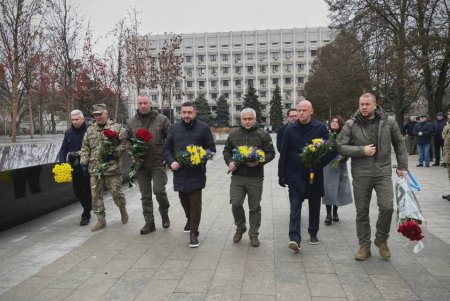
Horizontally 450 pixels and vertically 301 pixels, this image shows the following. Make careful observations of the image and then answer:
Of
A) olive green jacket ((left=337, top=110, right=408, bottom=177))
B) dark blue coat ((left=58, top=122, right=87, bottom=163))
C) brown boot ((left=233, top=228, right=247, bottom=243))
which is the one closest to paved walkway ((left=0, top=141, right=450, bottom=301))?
brown boot ((left=233, top=228, right=247, bottom=243))

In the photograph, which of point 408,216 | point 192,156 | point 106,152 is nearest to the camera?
point 408,216

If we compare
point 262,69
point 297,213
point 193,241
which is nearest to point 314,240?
point 297,213

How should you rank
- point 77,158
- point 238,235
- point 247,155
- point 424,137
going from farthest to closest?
point 424,137 < point 77,158 < point 238,235 < point 247,155

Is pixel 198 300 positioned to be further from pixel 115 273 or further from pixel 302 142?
pixel 302 142

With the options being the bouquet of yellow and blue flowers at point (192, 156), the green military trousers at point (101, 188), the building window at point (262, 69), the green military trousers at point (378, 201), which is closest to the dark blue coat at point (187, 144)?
the bouquet of yellow and blue flowers at point (192, 156)

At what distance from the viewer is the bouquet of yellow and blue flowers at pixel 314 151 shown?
16.2 ft

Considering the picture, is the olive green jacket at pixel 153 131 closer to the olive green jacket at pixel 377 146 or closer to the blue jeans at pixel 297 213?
the blue jeans at pixel 297 213

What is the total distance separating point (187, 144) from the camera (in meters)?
5.70

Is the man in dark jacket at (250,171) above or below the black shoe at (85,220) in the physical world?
above

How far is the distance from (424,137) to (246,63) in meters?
83.6

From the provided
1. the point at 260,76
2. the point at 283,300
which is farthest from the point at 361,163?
the point at 260,76

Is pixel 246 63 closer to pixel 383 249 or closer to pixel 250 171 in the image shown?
pixel 250 171

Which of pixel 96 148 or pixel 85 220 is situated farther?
pixel 85 220

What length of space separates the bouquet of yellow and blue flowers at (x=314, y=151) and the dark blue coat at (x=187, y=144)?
141 centimetres
